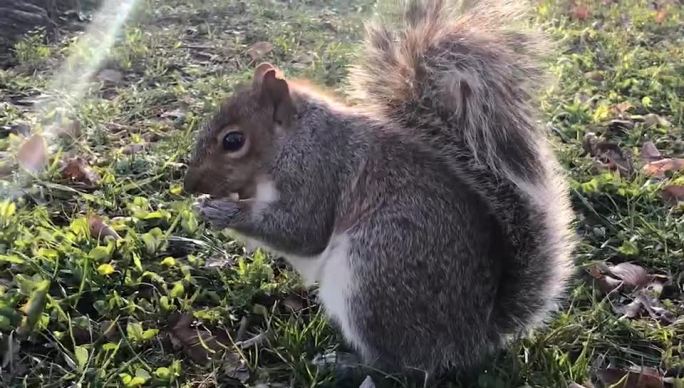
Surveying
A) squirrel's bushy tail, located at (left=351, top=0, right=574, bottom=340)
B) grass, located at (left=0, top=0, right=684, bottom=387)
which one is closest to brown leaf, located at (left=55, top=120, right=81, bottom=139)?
grass, located at (left=0, top=0, right=684, bottom=387)

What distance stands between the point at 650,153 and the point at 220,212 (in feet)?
6.19

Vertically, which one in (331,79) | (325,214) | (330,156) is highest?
(330,156)

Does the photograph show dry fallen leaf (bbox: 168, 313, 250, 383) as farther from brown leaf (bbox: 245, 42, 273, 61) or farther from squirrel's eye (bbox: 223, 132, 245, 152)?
brown leaf (bbox: 245, 42, 273, 61)

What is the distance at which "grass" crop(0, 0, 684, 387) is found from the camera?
169 centimetres

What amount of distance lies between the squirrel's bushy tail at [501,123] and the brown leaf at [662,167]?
1.06 meters

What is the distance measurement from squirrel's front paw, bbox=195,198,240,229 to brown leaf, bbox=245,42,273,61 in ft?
7.43

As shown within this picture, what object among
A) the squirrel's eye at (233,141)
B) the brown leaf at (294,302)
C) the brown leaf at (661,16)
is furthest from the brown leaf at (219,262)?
the brown leaf at (661,16)

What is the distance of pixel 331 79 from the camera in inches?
143

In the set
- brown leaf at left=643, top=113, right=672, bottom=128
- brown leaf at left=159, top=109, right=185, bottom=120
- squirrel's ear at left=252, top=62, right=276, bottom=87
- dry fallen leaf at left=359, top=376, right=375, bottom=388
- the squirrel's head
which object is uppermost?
squirrel's ear at left=252, top=62, right=276, bottom=87

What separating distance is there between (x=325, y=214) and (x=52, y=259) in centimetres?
74

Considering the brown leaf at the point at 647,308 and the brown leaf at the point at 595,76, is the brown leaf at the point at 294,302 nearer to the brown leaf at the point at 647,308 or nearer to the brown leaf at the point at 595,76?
the brown leaf at the point at 647,308

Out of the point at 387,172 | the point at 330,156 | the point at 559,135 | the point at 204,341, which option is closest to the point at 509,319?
the point at 387,172

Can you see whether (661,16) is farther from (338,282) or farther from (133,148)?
(338,282)

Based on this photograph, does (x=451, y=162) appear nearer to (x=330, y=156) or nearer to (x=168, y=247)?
(x=330, y=156)
